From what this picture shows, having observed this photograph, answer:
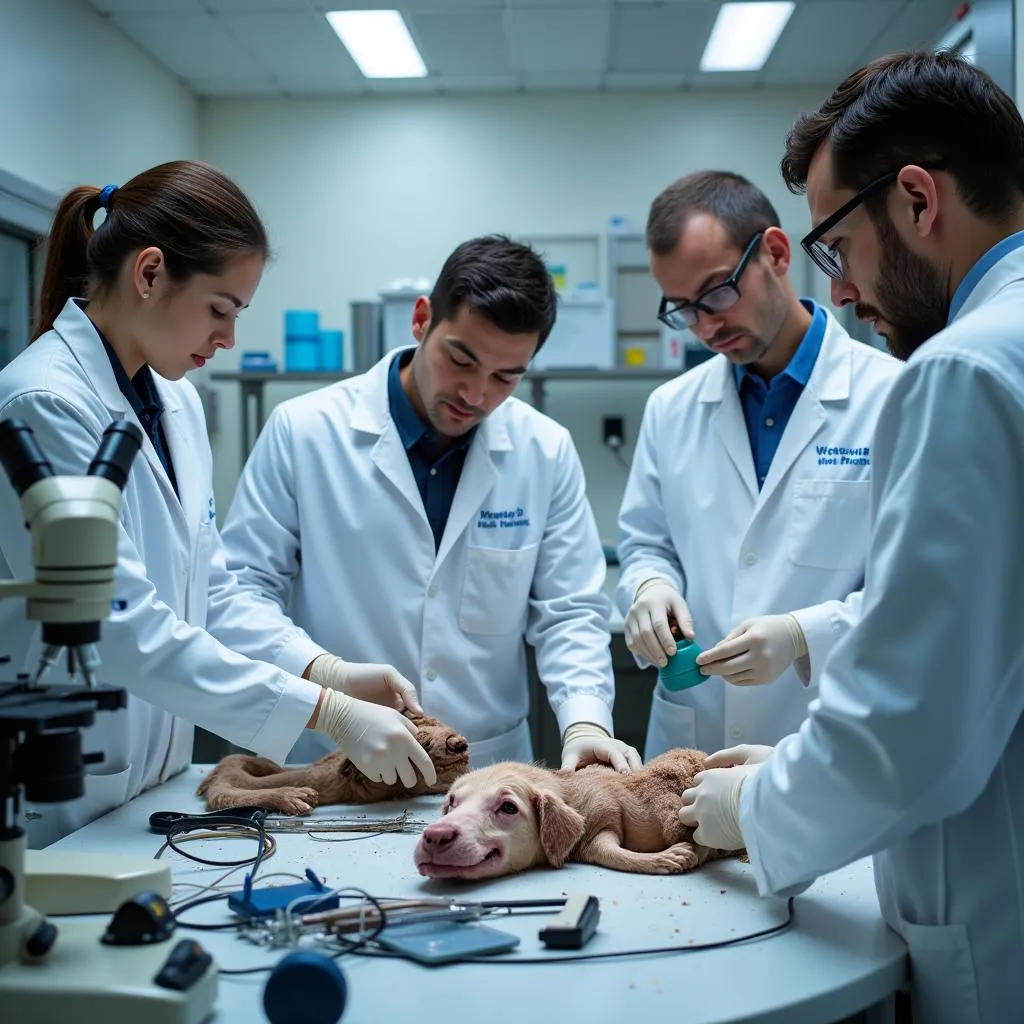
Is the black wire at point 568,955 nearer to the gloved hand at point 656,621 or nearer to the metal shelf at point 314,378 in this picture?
the gloved hand at point 656,621

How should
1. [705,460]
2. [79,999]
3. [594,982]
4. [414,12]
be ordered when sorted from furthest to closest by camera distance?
[414,12], [705,460], [594,982], [79,999]

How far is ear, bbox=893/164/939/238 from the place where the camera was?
3.94 feet

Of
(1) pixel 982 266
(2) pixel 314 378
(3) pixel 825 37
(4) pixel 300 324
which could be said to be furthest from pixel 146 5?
(1) pixel 982 266

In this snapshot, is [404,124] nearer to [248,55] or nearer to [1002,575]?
[248,55]

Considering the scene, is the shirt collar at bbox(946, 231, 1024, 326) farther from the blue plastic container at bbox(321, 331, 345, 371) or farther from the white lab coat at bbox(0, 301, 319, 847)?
the blue plastic container at bbox(321, 331, 345, 371)

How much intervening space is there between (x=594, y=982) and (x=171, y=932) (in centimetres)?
41

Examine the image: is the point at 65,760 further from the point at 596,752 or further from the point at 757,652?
the point at 757,652

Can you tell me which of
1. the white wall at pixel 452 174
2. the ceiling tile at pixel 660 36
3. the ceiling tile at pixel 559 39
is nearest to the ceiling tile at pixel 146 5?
the white wall at pixel 452 174

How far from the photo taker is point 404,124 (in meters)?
5.07

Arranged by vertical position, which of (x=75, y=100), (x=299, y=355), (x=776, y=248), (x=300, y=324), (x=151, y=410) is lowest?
(x=151, y=410)

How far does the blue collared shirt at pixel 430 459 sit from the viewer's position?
2.20m

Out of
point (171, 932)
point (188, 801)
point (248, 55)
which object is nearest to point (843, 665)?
point (171, 932)

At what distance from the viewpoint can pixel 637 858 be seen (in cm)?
139

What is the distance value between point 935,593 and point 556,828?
2.05ft
